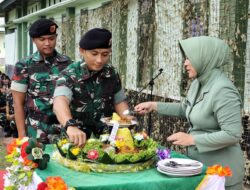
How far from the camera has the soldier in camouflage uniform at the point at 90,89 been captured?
2.93 metres

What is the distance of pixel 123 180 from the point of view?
246 centimetres

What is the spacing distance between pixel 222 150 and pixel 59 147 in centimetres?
93

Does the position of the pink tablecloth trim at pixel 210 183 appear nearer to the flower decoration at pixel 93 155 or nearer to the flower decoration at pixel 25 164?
the flower decoration at pixel 93 155

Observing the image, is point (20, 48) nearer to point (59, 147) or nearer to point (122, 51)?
point (122, 51)

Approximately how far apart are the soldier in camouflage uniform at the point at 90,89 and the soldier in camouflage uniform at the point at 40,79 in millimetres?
524

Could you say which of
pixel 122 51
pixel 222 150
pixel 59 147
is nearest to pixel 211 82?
pixel 222 150

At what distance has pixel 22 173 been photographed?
8.47 feet

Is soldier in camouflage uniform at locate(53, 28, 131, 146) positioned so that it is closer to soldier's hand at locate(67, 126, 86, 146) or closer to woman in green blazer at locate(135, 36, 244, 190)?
soldier's hand at locate(67, 126, 86, 146)

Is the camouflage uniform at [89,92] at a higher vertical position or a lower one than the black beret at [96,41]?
lower

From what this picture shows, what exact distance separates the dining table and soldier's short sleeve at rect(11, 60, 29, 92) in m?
1.20

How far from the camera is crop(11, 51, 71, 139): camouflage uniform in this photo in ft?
12.1

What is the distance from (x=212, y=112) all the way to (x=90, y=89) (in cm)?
80

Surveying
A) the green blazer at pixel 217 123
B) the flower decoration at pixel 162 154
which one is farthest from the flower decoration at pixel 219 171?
the flower decoration at pixel 162 154

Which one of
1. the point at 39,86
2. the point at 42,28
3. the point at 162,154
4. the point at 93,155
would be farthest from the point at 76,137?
the point at 42,28
